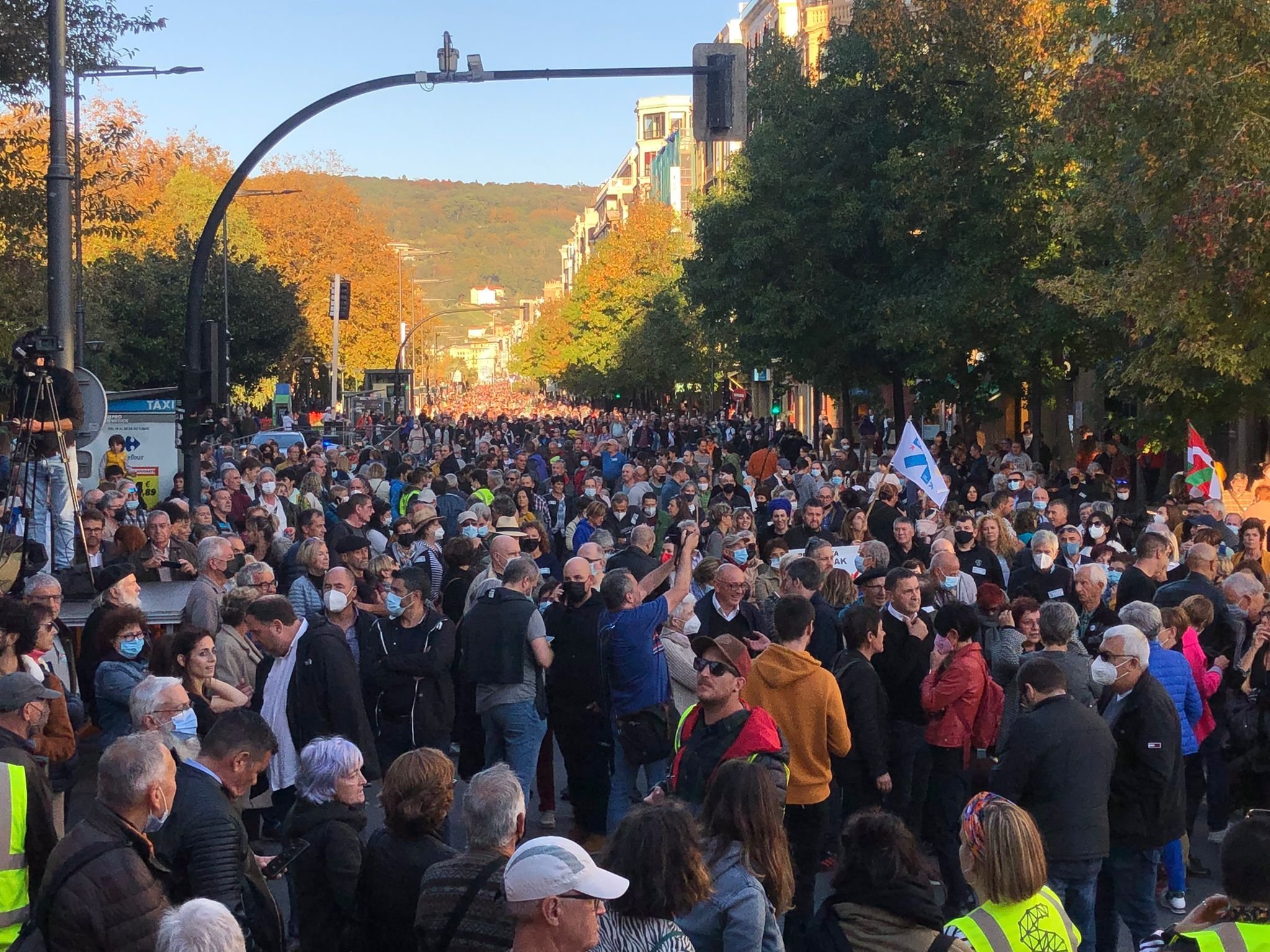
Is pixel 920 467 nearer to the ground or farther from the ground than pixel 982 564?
farther from the ground

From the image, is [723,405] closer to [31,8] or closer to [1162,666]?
[31,8]

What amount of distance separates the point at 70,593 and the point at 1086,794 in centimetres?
674

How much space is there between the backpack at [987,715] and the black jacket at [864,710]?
0.76m

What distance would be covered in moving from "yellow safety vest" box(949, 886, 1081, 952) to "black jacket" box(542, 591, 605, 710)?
14.8 ft

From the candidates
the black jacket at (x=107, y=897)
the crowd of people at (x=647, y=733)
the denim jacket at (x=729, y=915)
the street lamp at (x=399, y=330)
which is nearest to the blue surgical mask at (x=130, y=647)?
the crowd of people at (x=647, y=733)

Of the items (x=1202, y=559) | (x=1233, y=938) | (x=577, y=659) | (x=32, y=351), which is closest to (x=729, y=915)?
(x=1233, y=938)

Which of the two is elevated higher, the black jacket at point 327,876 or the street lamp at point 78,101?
the street lamp at point 78,101

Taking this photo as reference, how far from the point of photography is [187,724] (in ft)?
20.3

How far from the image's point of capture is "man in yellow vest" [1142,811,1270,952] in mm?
4047

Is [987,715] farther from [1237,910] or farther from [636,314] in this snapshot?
[636,314]

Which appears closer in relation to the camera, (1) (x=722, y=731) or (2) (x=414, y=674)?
(1) (x=722, y=731)

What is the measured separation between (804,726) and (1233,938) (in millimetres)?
2748

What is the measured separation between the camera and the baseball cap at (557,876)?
3.59m

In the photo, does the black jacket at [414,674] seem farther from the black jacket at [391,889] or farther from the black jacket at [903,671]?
the black jacket at [391,889]
